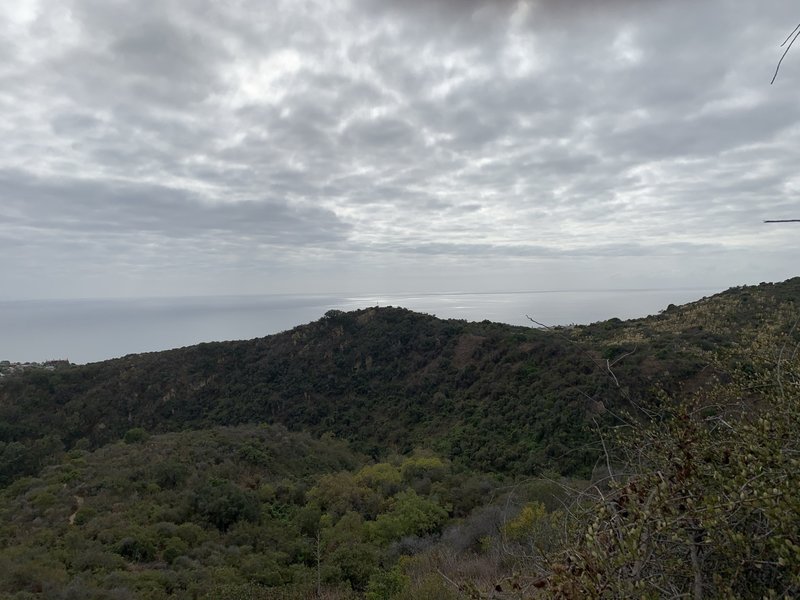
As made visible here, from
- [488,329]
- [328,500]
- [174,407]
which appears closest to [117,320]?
[174,407]

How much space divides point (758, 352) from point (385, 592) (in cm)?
706

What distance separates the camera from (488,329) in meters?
32.8

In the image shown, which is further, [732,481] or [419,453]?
[419,453]

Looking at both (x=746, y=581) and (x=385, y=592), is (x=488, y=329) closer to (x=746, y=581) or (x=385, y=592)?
(x=385, y=592)

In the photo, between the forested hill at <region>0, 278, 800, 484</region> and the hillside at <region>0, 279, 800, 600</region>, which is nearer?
the hillside at <region>0, 279, 800, 600</region>

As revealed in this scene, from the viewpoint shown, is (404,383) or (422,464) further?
(404,383)

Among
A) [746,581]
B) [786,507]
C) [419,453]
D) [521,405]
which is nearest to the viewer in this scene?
[786,507]

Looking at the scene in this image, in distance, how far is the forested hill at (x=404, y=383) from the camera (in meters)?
20.1

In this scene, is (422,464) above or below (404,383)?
below

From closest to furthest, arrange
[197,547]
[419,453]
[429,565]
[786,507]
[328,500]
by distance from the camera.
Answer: [786,507] < [429,565] < [197,547] < [328,500] < [419,453]

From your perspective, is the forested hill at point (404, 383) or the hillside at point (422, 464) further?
the forested hill at point (404, 383)

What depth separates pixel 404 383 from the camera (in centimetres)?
2975

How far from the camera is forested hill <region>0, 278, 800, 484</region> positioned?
20.1 meters

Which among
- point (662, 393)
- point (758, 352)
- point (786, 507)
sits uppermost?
point (758, 352)
